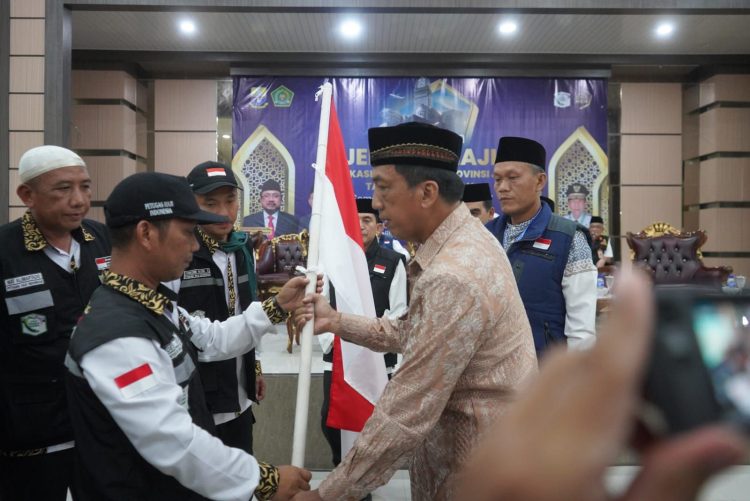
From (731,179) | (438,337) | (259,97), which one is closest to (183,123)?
(259,97)

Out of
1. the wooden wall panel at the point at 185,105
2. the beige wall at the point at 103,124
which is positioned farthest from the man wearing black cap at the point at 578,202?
the beige wall at the point at 103,124

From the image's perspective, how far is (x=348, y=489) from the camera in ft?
3.79

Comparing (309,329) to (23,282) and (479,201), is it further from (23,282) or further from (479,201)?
(479,201)

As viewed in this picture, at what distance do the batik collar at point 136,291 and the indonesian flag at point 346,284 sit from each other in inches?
32.5

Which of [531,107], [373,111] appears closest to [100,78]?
[373,111]

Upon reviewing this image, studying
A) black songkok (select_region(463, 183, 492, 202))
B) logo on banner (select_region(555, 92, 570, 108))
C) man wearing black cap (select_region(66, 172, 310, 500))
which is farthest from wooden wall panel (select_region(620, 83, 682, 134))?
man wearing black cap (select_region(66, 172, 310, 500))

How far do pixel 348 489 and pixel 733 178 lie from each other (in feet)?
29.6

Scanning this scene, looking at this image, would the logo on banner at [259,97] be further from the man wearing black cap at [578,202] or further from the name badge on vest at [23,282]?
the name badge on vest at [23,282]

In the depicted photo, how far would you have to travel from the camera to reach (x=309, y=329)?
168 cm

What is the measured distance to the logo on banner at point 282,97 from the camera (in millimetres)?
8477

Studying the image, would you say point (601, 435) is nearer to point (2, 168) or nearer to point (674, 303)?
point (674, 303)

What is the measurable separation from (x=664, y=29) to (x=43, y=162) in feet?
24.0

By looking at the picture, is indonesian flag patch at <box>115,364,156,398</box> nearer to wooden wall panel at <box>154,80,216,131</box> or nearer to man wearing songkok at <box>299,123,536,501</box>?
man wearing songkok at <box>299,123,536,501</box>

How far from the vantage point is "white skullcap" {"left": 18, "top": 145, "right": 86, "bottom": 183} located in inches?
76.2
